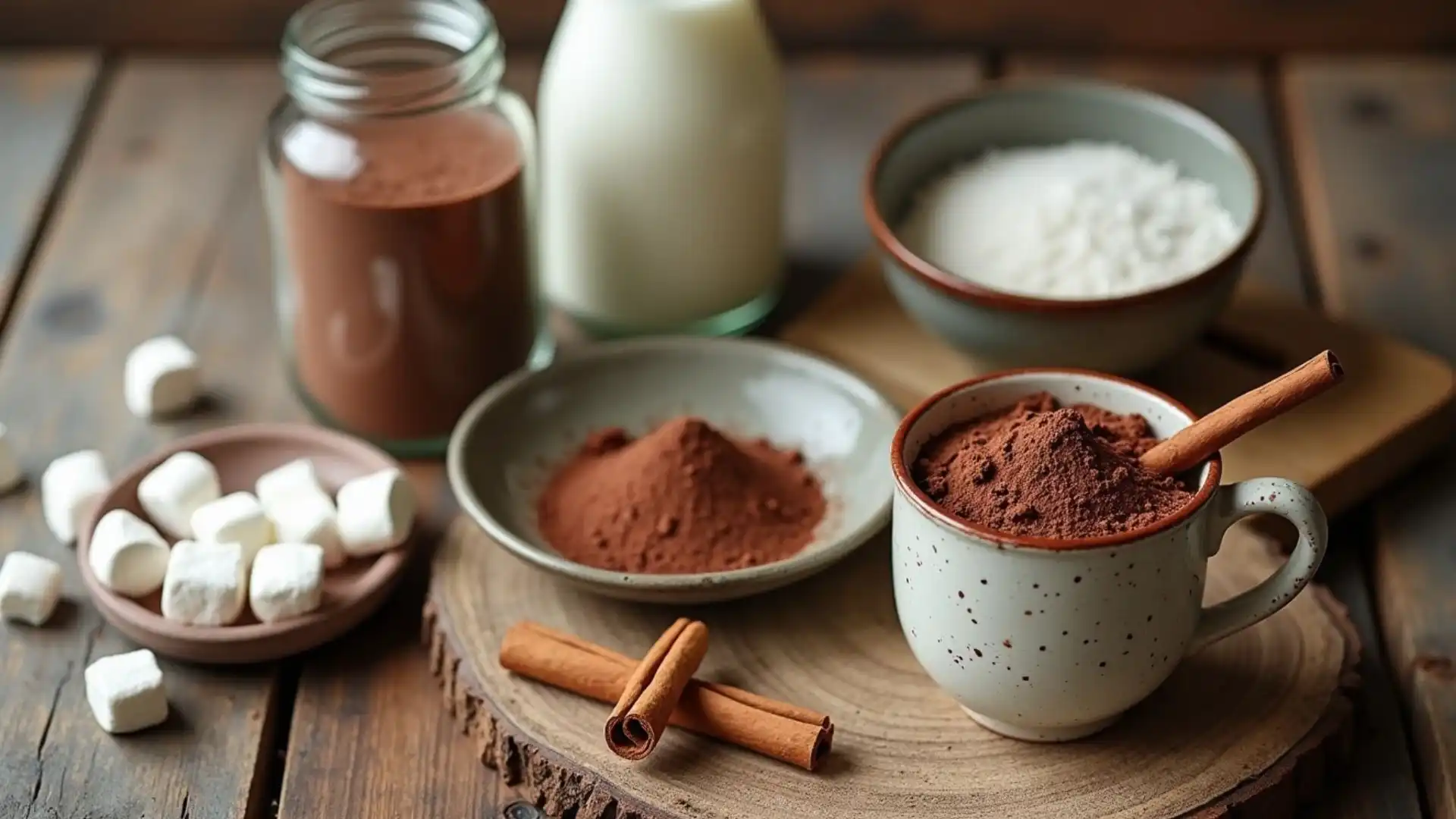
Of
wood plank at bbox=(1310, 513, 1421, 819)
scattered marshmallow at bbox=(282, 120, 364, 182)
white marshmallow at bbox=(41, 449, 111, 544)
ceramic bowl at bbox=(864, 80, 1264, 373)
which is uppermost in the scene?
scattered marshmallow at bbox=(282, 120, 364, 182)

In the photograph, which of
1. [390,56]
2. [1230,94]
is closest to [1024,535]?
[390,56]

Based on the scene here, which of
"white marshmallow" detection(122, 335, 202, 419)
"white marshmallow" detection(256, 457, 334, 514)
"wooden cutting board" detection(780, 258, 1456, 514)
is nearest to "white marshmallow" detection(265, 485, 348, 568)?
"white marshmallow" detection(256, 457, 334, 514)

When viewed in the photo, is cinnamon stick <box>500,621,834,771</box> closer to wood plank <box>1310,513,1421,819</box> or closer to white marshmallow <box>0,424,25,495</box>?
wood plank <box>1310,513,1421,819</box>

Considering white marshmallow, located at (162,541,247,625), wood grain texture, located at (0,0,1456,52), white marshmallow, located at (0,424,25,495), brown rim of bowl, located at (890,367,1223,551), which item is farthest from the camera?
wood grain texture, located at (0,0,1456,52)

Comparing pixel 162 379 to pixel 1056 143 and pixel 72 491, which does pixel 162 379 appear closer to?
pixel 72 491

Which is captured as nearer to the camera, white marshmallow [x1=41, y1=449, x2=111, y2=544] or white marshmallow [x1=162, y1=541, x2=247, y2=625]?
white marshmallow [x1=162, y1=541, x2=247, y2=625]

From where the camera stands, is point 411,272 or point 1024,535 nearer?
point 1024,535

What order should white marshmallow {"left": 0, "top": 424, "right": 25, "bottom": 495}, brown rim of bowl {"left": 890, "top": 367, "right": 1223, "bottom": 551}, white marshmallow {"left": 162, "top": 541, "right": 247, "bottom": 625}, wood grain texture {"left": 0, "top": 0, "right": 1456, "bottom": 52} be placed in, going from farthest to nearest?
wood grain texture {"left": 0, "top": 0, "right": 1456, "bottom": 52}
white marshmallow {"left": 0, "top": 424, "right": 25, "bottom": 495}
white marshmallow {"left": 162, "top": 541, "right": 247, "bottom": 625}
brown rim of bowl {"left": 890, "top": 367, "right": 1223, "bottom": 551}

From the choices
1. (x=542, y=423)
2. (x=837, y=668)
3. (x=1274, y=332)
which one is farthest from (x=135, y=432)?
(x=1274, y=332)
